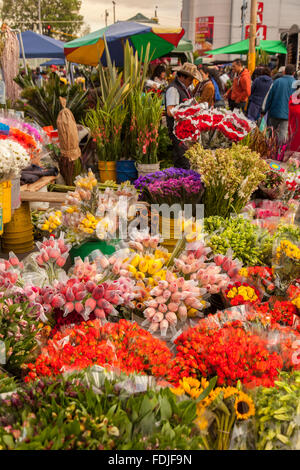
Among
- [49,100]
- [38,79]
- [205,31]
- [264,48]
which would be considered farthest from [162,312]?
[205,31]

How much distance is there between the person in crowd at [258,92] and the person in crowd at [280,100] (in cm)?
84

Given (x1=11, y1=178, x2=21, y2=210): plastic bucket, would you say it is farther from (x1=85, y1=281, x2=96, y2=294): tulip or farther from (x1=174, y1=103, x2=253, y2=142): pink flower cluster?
(x1=174, y1=103, x2=253, y2=142): pink flower cluster

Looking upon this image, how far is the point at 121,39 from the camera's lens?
27.0 ft

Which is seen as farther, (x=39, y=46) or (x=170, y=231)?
(x=39, y=46)

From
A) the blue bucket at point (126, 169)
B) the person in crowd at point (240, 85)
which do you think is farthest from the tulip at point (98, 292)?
the person in crowd at point (240, 85)

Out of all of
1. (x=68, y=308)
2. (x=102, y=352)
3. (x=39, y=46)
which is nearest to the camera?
(x=102, y=352)

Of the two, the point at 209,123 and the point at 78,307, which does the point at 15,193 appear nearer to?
the point at 78,307

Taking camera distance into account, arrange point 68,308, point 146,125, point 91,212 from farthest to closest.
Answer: point 146,125 → point 91,212 → point 68,308

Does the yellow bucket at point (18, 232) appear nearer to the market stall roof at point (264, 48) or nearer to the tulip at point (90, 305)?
the tulip at point (90, 305)

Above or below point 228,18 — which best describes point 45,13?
above

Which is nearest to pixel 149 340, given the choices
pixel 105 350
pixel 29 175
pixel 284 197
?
pixel 105 350

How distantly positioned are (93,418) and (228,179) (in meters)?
2.18

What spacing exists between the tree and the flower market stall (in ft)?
150

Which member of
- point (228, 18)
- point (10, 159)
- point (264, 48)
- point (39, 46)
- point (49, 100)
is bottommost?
point (10, 159)
